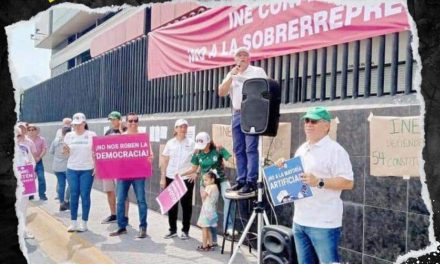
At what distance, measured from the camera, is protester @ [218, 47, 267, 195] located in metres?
5.41

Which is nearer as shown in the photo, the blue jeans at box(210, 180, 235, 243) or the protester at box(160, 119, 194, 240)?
the blue jeans at box(210, 180, 235, 243)

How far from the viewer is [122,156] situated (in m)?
6.82

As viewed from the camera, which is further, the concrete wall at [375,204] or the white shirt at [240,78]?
the white shirt at [240,78]

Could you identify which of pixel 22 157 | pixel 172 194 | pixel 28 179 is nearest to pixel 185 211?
pixel 172 194

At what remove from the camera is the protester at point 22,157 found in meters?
2.08

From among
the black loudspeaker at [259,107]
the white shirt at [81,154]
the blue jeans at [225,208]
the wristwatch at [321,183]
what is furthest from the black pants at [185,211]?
the wristwatch at [321,183]

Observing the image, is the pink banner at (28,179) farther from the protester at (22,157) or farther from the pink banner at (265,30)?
the pink banner at (265,30)

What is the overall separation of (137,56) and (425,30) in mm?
8454

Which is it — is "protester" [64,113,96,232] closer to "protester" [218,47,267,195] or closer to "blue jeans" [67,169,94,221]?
"blue jeans" [67,169,94,221]

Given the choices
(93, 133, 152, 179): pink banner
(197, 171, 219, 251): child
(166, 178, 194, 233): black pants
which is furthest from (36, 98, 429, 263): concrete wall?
(93, 133, 152, 179): pink banner

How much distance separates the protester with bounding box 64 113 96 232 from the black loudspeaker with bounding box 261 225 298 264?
141 inches

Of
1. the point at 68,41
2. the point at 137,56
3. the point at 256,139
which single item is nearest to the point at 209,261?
the point at 256,139

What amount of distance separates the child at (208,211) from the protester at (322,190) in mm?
2325

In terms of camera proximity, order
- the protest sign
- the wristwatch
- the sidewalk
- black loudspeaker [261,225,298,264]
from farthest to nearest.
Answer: the sidewalk, black loudspeaker [261,225,298,264], the protest sign, the wristwatch
